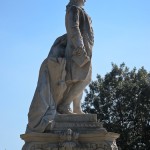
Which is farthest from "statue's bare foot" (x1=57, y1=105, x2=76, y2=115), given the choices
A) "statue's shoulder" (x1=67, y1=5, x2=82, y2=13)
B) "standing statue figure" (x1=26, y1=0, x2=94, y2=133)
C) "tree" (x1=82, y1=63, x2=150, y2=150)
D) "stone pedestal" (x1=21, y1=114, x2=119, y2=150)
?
"tree" (x1=82, y1=63, x2=150, y2=150)

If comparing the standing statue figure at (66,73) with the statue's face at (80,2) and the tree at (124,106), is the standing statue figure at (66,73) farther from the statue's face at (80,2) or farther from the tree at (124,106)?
the tree at (124,106)

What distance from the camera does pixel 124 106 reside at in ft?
119

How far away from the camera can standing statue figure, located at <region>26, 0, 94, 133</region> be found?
41.1 feet

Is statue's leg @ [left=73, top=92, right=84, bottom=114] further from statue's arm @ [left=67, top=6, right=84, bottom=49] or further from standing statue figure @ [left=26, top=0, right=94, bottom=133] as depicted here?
statue's arm @ [left=67, top=6, right=84, bottom=49]

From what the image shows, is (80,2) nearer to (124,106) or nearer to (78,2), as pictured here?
(78,2)

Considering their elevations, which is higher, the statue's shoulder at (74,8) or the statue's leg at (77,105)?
the statue's shoulder at (74,8)

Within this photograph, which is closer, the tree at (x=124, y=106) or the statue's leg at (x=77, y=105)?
the statue's leg at (x=77, y=105)

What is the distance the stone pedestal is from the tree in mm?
22579

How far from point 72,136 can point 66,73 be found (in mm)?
2117

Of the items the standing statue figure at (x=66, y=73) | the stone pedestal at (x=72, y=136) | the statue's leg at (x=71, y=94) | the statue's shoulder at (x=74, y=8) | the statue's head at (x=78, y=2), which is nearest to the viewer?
the stone pedestal at (x=72, y=136)

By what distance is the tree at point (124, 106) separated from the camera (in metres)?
35.3

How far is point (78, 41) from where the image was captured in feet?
42.6

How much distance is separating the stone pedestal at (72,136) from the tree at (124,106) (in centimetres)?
2258

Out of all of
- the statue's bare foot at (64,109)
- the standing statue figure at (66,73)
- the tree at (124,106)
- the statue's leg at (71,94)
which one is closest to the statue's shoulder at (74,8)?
the standing statue figure at (66,73)
